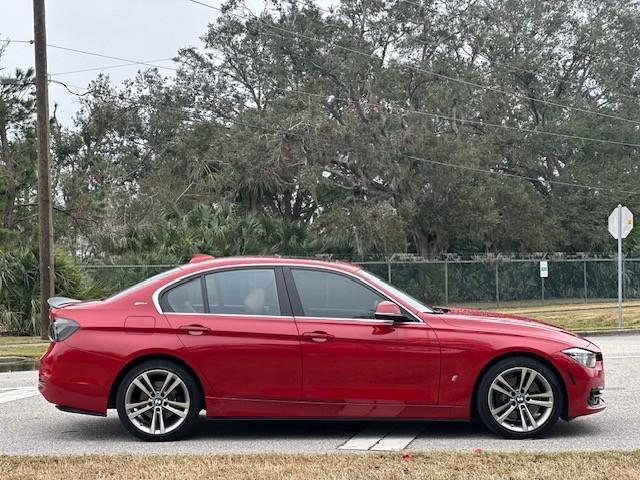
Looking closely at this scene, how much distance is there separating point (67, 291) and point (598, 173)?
27282 millimetres

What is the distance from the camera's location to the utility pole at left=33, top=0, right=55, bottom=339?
19.8 meters

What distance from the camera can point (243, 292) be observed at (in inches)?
312

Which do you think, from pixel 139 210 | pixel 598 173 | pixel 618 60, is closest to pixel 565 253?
pixel 598 173

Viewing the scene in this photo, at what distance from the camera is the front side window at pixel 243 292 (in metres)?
7.87

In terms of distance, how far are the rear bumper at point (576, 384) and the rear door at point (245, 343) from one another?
218 centimetres

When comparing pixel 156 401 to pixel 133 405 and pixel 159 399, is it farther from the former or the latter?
pixel 133 405

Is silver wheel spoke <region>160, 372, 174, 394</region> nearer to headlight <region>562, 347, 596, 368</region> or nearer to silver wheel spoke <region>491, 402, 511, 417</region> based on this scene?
silver wheel spoke <region>491, 402, 511, 417</region>

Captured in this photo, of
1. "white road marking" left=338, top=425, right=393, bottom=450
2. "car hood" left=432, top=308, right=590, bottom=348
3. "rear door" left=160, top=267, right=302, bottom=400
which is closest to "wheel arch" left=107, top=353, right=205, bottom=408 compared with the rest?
"rear door" left=160, top=267, right=302, bottom=400

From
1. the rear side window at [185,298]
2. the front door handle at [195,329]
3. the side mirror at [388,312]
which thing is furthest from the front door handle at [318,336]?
the rear side window at [185,298]

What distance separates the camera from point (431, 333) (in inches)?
302

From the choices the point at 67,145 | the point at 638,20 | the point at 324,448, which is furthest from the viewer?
the point at 638,20

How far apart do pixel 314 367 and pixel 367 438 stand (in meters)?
0.78

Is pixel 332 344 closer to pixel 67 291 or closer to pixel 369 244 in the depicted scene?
pixel 67 291

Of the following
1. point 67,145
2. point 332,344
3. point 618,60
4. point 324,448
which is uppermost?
point 618,60
